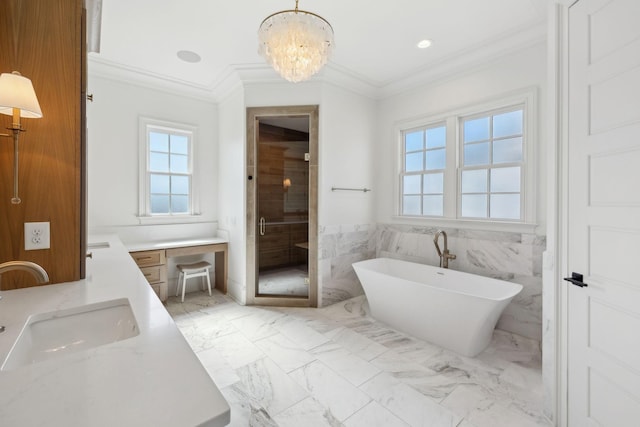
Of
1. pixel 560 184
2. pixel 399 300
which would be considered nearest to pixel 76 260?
pixel 399 300

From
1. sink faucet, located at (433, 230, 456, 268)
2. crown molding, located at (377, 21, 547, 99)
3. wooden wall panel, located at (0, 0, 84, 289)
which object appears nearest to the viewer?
wooden wall panel, located at (0, 0, 84, 289)

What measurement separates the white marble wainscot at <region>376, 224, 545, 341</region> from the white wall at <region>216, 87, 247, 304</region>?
2.26 meters

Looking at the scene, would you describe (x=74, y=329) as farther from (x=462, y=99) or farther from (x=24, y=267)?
(x=462, y=99)

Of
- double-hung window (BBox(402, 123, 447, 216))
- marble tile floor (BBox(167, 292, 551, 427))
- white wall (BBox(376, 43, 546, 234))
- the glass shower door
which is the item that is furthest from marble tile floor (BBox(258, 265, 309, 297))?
double-hung window (BBox(402, 123, 447, 216))

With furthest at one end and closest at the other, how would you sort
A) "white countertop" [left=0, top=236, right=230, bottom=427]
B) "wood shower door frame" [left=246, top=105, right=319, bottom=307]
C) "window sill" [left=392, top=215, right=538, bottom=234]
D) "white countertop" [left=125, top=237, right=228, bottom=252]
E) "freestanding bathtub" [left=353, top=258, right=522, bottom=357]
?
"wood shower door frame" [left=246, top=105, right=319, bottom=307] → "white countertop" [left=125, top=237, right=228, bottom=252] → "window sill" [left=392, top=215, right=538, bottom=234] → "freestanding bathtub" [left=353, top=258, right=522, bottom=357] → "white countertop" [left=0, top=236, right=230, bottom=427]

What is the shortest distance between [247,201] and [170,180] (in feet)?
4.11

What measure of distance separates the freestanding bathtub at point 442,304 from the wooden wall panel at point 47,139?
8.00 ft

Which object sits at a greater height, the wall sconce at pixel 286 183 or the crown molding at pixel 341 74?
the crown molding at pixel 341 74

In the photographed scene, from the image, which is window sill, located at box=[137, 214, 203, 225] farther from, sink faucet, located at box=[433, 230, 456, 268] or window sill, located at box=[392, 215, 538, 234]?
sink faucet, located at box=[433, 230, 456, 268]

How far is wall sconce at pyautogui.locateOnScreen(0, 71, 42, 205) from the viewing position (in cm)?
107

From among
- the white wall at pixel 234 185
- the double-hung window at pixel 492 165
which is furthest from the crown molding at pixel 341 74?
the double-hung window at pixel 492 165

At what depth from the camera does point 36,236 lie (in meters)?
1.27

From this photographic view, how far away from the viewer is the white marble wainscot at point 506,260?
2.63 meters

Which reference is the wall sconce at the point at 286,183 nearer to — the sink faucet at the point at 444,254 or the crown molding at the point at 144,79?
the crown molding at the point at 144,79
